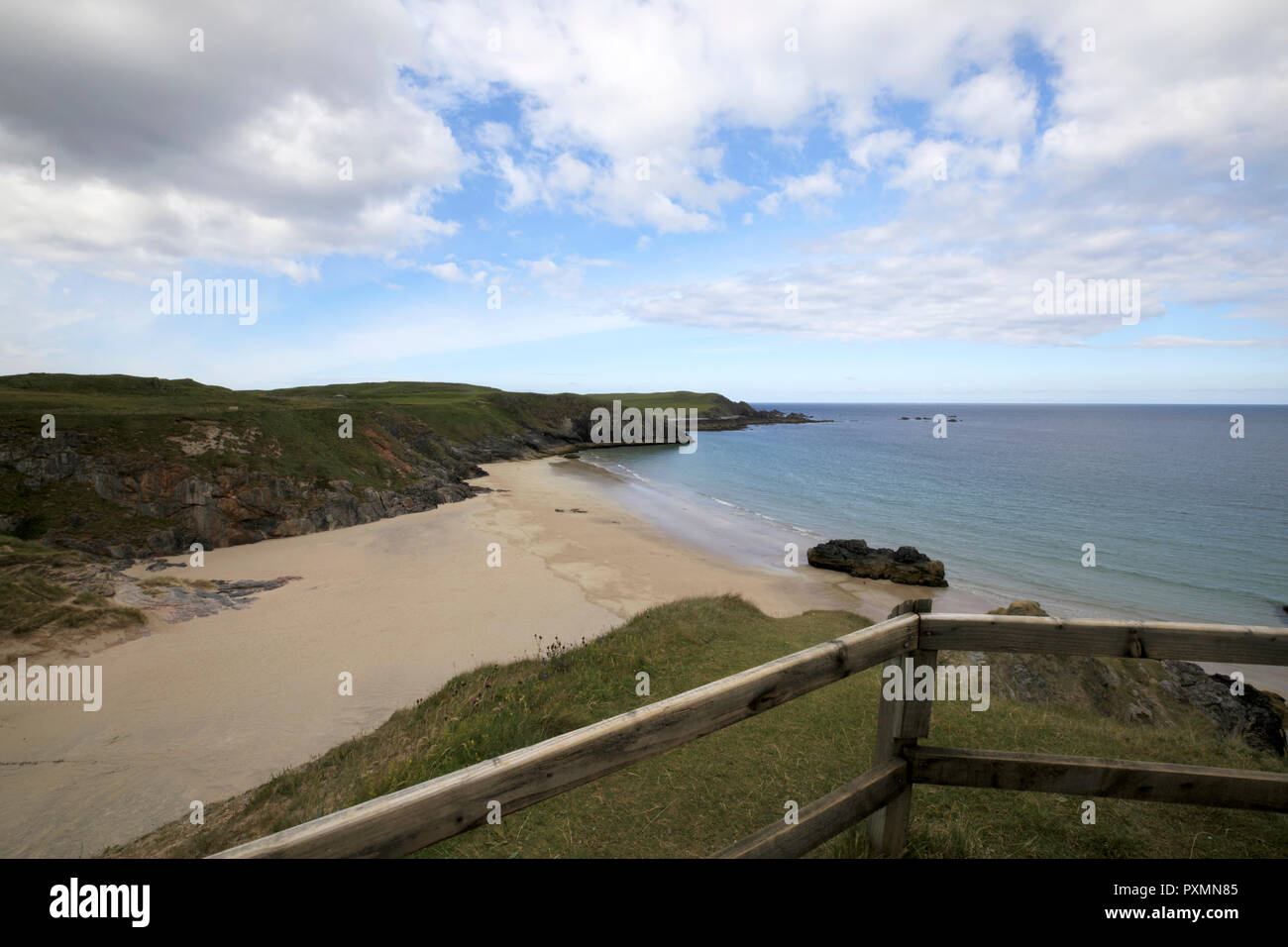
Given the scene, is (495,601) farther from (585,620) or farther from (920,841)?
(920,841)

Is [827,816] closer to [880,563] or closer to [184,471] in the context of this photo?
[880,563]

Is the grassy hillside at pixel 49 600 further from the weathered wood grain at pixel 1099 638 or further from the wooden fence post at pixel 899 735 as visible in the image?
the weathered wood grain at pixel 1099 638

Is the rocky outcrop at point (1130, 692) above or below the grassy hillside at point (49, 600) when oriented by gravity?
below

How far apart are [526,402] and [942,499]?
64.6 m

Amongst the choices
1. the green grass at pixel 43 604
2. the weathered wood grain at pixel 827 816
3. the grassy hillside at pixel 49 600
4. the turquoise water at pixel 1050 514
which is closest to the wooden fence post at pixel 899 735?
the weathered wood grain at pixel 827 816

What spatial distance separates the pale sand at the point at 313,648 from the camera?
30.0ft

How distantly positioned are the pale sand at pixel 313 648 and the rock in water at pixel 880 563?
104 cm

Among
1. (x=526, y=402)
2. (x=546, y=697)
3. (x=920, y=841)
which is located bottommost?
(x=546, y=697)

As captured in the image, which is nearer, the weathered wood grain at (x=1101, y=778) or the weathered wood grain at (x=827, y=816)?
the weathered wood grain at (x=827, y=816)

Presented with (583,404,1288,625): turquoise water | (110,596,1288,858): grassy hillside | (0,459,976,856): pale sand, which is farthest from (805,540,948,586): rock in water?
(110,596,1288,858): grassy hillside

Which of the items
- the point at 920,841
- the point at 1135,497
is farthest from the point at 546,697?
the point at 1135,497
